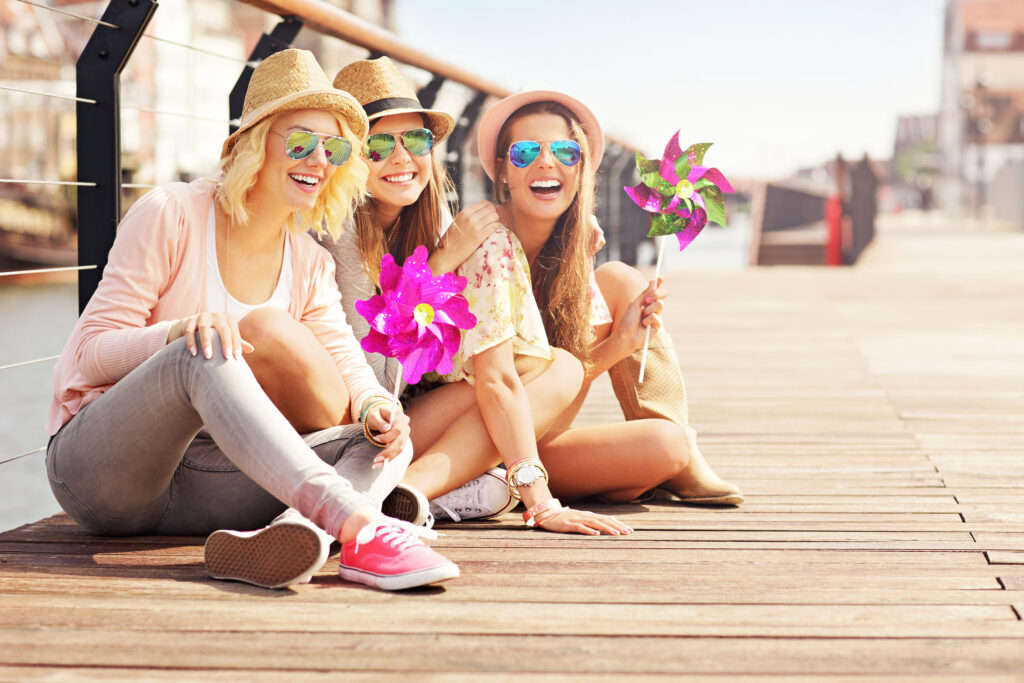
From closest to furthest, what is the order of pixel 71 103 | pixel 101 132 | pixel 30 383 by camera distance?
pixel 101 132 → pixel 30 383 → pixel 71 103

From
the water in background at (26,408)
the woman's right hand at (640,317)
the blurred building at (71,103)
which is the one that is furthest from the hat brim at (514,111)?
the blurred building at (71,103)

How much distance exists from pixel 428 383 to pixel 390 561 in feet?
2.43

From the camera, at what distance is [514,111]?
253cm

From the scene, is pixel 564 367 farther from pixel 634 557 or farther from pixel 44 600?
pixel 44 600

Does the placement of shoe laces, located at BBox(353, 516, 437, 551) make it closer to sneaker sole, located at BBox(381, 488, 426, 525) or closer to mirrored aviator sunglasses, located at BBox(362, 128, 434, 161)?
sneaker sole, located at BBox(381, 488, 426, 525)

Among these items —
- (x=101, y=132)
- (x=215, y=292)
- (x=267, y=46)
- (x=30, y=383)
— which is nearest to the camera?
(x=215, y=292)

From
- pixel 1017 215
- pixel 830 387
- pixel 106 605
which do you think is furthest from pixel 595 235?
pixel 1017 215

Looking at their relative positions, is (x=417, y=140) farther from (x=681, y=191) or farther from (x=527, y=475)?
(x=527, y=475)

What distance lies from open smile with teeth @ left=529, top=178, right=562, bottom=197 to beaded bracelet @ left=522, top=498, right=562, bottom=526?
0.65 m

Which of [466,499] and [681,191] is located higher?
[681,191]

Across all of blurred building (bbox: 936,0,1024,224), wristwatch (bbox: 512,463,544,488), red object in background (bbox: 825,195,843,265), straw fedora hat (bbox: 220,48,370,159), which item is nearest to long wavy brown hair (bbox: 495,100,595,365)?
wristwatch (bbox: 512,463,544,488)

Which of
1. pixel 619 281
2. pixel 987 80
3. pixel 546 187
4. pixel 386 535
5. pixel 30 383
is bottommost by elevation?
pixel 30 383

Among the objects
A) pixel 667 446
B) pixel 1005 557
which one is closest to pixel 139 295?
pixel 667 446

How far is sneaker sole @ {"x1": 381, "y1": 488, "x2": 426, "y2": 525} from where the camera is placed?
2295 mm
